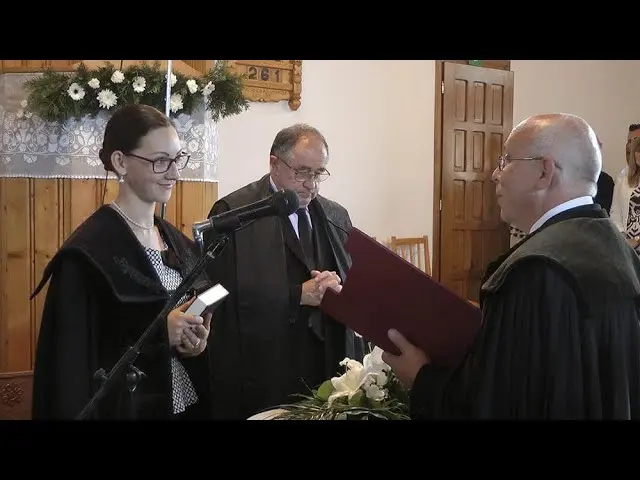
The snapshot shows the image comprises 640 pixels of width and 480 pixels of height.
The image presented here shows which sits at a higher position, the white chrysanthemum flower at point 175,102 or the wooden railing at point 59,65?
the wooden railing at point 59,65

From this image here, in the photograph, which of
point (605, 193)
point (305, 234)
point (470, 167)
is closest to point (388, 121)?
point (470, 167)

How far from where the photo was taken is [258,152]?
5.15 metres

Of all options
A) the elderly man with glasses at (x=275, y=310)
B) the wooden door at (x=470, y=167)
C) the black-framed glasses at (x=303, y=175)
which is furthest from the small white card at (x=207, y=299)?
the wooden door at (x=470, y=167)

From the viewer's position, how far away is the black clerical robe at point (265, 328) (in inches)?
106

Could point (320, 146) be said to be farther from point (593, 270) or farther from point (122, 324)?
point (593, 270)

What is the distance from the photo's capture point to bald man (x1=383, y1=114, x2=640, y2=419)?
1.58 m

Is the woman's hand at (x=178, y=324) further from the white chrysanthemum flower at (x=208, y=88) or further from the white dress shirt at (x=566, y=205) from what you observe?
the white chrysanthemum flower at (x=208, y=88)

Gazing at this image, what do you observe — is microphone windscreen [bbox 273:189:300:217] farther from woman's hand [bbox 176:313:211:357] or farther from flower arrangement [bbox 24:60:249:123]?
flower arrangement [bbox 24:60:249:123]

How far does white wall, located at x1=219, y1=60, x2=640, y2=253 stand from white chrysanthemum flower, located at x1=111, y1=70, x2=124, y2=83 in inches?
89.4

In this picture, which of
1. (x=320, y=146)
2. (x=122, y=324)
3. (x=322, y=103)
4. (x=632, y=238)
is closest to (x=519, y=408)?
(x=122, y=324)

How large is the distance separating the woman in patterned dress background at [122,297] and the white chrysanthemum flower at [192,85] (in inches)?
37.3

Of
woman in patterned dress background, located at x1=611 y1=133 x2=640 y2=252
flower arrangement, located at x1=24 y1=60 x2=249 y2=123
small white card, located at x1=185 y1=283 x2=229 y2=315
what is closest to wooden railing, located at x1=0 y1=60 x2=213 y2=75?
flower arrangement, located at x1=24 y1=60 x2=249 y2=123

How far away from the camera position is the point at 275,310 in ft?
8.80

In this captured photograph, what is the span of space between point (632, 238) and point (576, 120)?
3400mm
